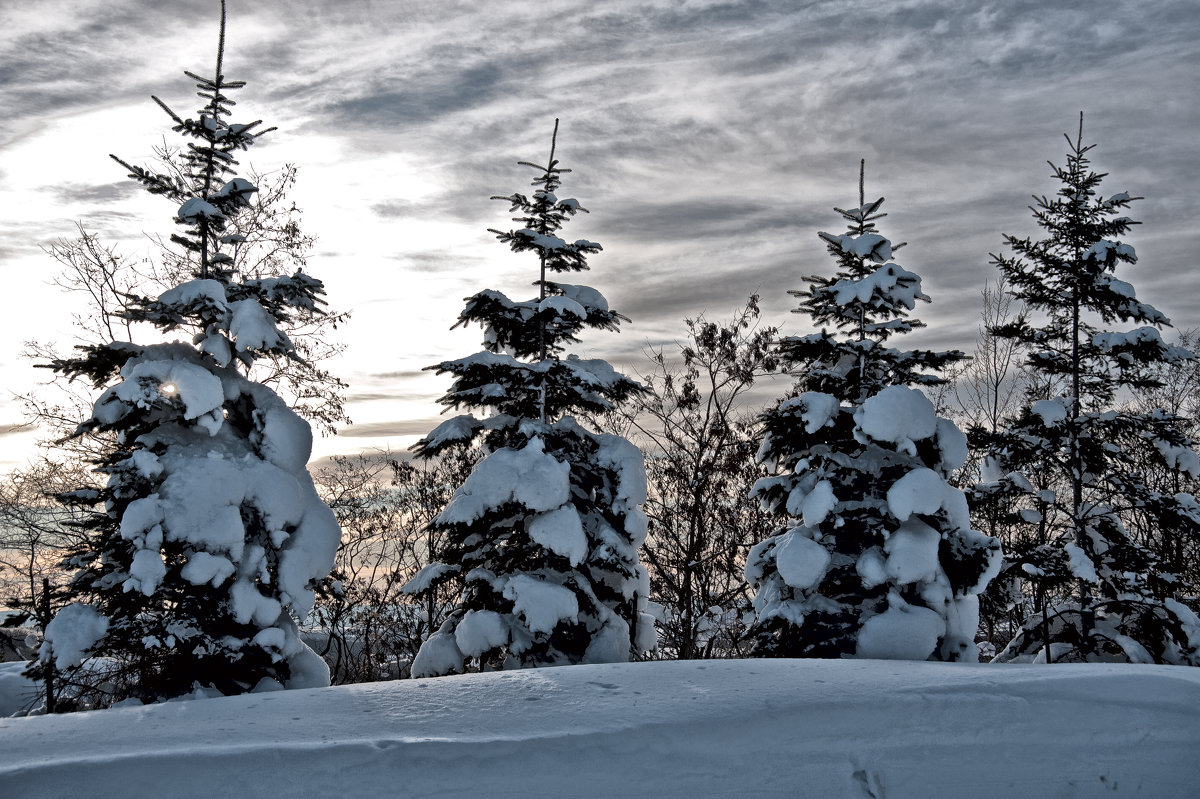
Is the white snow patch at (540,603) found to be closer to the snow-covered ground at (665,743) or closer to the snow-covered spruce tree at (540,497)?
the snow-covered spruce tree at (540,497)

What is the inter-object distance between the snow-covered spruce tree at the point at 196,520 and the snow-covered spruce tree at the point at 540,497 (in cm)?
184

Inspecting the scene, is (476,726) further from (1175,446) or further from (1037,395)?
(1037,395)

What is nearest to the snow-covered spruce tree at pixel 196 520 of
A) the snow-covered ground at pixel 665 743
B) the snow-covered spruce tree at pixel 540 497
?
the snow-covered spruce tree at pixel 540 497

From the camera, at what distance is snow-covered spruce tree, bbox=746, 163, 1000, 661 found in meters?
10.2

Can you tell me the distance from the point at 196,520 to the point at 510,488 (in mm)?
3916

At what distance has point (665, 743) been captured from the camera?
4711 millimetres

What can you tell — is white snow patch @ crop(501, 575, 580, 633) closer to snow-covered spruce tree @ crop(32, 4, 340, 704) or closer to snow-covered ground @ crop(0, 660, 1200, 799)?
snow-covered spruce tree @ crop(32, 4, 340, 704)

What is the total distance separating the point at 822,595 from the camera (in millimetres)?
10648

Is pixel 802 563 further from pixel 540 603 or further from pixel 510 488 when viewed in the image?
pixel 510 488

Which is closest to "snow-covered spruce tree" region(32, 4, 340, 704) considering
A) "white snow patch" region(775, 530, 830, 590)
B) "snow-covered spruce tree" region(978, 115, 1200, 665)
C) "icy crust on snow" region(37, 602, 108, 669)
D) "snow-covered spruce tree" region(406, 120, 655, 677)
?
"icy crust on snow" region(37, 602, 108, 669)

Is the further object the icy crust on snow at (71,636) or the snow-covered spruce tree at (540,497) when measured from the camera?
the snow-covered spruce tree at (540,497)

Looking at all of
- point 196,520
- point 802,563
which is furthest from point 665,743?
point 196,520

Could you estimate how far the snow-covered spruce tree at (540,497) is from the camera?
11.0 meters

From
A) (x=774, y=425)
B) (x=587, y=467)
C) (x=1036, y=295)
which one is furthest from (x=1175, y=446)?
(x=587, y=467)
